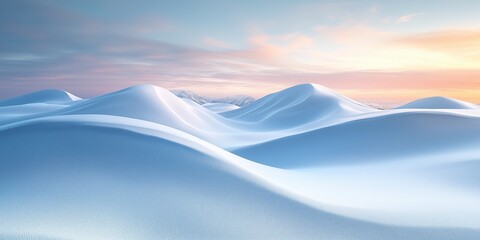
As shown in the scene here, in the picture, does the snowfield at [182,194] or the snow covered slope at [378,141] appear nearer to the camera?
Answer: the snowfield at [182,194]

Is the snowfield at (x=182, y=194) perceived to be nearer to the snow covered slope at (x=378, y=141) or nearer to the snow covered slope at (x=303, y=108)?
the snow covered slope at (x=378, y=141)

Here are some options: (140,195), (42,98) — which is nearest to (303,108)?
(140,195)

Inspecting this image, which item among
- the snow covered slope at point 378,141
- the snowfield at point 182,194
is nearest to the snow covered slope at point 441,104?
the snow covered slope at point 378,141

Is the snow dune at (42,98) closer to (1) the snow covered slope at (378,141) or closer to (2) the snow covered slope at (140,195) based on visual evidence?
(1) the snow covered slope at (378,141)

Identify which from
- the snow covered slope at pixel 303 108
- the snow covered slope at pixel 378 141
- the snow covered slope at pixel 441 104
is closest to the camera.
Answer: the snow covered slope at pixel 378 141

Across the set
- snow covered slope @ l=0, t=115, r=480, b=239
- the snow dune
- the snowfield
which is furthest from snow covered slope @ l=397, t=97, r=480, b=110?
the snow dune

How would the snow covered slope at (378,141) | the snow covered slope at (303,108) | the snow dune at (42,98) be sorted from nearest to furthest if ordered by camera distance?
the snow covered slope at (378,141)
the snow covered slope at (303,108)
the snow dune at (42,98)

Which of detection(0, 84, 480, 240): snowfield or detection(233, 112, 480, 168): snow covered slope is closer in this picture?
detection(0, 84, 480, 240): snowfield

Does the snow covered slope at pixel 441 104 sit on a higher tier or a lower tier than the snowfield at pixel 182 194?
higher

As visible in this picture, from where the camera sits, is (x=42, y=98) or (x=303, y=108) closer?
(x=303, y=108)

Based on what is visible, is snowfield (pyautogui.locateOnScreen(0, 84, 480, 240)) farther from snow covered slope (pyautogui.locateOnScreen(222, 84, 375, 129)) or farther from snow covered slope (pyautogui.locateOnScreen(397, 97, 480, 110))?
snow covered slope (pyautogui.locateOnScreen(397, 97, 480, 110))

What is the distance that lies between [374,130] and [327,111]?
91.2ft

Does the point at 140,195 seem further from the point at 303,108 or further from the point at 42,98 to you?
the point at 42,98

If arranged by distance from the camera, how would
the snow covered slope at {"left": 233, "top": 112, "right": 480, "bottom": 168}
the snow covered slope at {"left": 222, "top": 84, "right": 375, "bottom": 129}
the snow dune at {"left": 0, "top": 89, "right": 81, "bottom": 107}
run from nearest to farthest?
the snow covered slope at {"left": 233, "top": 112, "right": 480, "bottom": 168} → the snow covered slope at {"left": 222, "top": 84, "right": 375, "bottom": 129} → the snow dune at {"left": 0, "top": 89, "right": 81, "bottom": 107}
